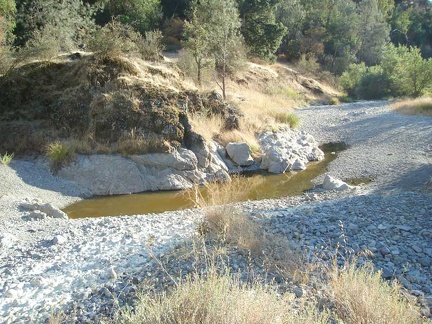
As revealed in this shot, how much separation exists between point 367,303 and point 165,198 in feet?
31.7

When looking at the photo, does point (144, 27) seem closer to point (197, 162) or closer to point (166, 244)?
point (197, 162)

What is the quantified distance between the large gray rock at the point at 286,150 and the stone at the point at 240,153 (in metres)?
0.63

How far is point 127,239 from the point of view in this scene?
25.0 feet

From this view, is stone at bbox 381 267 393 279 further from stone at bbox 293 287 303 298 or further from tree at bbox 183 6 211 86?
tree at bbox 183 6 211 86

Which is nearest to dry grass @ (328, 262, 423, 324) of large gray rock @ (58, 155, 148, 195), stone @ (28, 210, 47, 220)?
stone @ (28, 210, 47, 220)

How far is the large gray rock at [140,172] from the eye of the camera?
13.6 m

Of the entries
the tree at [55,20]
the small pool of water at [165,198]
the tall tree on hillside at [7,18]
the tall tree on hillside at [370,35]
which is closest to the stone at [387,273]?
the small pool of water at [165,198]

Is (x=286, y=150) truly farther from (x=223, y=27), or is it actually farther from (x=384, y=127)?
(x=223, y=27)

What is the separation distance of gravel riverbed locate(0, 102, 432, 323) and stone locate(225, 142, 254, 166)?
4443 millimetres

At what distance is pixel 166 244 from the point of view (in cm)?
691

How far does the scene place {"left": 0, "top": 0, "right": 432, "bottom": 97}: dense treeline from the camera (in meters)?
25.4

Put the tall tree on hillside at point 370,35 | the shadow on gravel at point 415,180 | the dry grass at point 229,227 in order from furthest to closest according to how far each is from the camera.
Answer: the tall tree on hillside at point 370,35, the shadow on gravel at point 415,180, the dry grass at point 229,227

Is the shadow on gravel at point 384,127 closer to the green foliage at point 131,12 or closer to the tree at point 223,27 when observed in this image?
the tree at point 223,27

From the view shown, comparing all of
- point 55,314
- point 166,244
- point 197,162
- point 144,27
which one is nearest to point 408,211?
point 166,244
